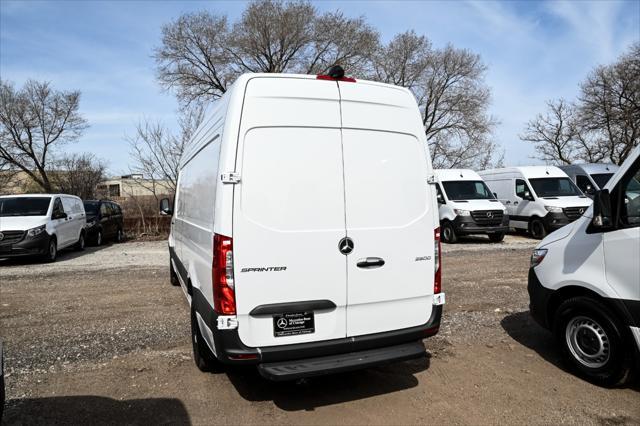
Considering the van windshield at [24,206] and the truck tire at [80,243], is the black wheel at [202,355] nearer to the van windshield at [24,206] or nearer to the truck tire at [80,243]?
the van windshield at [24,206]

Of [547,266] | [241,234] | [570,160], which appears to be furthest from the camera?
[570,160]

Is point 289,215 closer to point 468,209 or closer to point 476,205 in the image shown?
point 468,209

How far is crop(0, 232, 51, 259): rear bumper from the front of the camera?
442 inches

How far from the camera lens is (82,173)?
115ft

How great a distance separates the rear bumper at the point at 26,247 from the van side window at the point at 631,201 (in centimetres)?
1227

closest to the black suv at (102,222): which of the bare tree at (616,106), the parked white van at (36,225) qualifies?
the parked white van at (36,225)

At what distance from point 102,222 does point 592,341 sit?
1673 cm

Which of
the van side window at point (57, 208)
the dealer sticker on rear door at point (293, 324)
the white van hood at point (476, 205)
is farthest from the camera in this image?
the white van hood at point (476, 205)

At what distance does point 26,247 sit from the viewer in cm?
1139

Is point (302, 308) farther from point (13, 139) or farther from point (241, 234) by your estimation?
point (13, 139)

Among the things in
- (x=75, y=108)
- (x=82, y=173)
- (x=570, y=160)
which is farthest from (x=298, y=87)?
(x=570, y=160)

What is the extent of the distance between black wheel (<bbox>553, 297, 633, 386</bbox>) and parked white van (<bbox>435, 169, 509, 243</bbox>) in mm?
10471

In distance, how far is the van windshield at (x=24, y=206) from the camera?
482 inches

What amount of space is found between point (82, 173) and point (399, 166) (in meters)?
36.3
